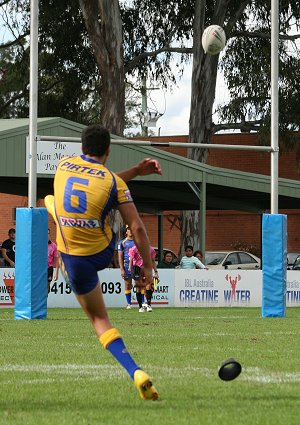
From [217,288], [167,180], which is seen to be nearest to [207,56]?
[167,180]

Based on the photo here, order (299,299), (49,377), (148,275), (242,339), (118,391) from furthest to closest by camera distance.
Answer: (299,299) → (242,339) → (49,377) → (118,391) → (148,275)

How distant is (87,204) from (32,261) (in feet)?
41.4

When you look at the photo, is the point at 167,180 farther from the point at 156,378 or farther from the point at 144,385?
the point at 144,385

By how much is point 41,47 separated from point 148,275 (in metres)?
37.1

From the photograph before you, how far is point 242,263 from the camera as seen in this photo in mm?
42812

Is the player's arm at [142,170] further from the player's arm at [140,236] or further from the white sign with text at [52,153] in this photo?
the white sign with text at [52,153]

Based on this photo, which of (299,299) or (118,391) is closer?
(118,391)

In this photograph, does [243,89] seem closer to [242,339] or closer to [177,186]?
[177,186]

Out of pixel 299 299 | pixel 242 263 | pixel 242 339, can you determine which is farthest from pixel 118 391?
pixel 242 263

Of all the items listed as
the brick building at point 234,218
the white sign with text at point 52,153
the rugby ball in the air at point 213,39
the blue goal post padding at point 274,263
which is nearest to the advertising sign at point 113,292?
the white sign with text at point 52,153

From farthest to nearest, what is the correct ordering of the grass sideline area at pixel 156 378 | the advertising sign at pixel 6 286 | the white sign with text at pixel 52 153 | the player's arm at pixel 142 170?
1. the advertising sign at pixel 6 286
2. the white sign with text at pixel 52 153
3. the player's arm at pixel 142 170
4. the grass sideline area at pixel 156 378

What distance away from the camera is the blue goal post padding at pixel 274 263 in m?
22.2

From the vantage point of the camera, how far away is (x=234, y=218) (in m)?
52.2

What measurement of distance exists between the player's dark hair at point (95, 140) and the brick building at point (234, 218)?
134ft
